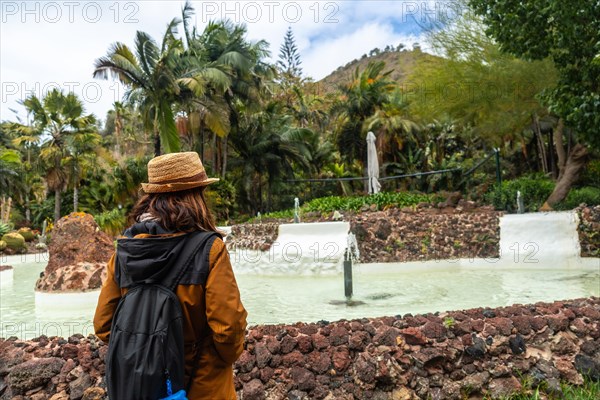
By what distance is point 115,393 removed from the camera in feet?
5.29

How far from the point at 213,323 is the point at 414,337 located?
1.89m

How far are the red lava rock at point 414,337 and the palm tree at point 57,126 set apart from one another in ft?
70.3

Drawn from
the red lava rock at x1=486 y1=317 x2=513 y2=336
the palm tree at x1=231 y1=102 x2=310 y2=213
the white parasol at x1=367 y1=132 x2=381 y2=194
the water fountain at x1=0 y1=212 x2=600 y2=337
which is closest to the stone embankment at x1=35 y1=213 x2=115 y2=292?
the water fountain at x1=0 y1=212 x2=600 y2=337

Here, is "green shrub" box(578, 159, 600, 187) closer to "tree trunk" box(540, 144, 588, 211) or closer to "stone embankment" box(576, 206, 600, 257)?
"tree trunk" box(540, 144, 588, 211)

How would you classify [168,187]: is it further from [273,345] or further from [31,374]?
[31,374]

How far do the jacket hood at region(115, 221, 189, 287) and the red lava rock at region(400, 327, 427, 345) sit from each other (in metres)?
1.97

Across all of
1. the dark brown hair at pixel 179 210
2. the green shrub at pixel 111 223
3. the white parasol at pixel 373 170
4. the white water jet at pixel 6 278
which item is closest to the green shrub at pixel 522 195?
the white parasol at pixel 373 170

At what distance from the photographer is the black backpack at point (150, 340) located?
5.11ft

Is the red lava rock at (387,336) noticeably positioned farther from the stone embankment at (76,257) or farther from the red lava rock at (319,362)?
the stone embankment at (76,257)

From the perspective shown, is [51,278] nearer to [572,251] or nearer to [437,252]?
[437,252]

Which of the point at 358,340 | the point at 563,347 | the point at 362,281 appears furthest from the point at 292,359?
the point at 362,281

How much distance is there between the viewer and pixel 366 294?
709 centimetres

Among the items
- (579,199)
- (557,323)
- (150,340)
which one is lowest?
(557,323)

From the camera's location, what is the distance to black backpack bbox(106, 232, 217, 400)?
1557mm
